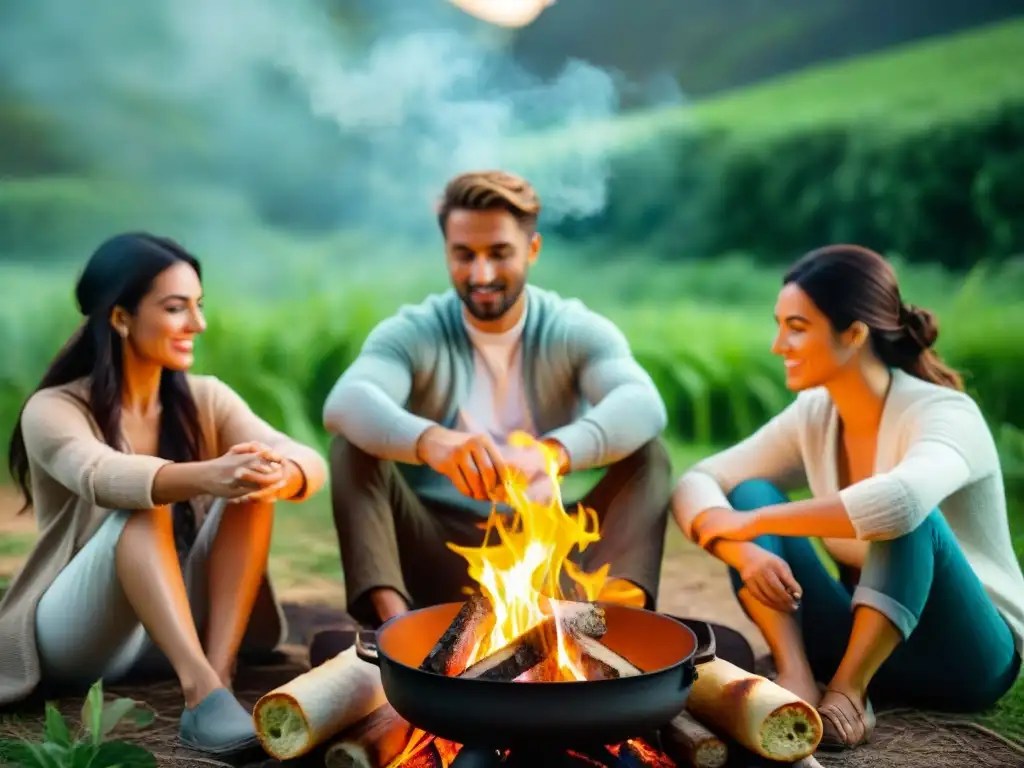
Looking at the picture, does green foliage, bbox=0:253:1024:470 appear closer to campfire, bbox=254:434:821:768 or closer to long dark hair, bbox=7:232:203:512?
long dark hair, bbox=7:232:203:512

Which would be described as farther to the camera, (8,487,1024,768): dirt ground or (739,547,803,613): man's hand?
(739,547,803,613): man's hand

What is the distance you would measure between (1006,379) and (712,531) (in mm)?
3485

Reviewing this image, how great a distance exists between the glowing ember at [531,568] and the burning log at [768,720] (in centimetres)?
40

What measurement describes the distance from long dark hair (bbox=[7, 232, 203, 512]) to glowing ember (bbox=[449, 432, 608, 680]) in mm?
899

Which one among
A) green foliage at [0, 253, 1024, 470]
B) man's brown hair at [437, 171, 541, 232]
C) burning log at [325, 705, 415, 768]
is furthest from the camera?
green foliage at [0, 253, 1024, 470]

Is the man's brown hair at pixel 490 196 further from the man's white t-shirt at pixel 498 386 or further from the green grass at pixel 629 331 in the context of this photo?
the green grass at pixel 629 331

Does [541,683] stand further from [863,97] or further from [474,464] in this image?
[863,97]

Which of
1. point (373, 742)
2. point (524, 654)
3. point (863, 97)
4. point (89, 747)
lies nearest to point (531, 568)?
point (524, 654)

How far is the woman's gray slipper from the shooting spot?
2676mm

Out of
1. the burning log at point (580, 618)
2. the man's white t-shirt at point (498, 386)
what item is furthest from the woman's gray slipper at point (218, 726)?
the man's white t-shirt at point (498, 386)

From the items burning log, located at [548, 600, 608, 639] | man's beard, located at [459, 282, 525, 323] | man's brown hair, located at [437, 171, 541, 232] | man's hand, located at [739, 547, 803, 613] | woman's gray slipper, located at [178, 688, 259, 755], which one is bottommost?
woman's gray slipper, located at [178, 688, 259, 755]

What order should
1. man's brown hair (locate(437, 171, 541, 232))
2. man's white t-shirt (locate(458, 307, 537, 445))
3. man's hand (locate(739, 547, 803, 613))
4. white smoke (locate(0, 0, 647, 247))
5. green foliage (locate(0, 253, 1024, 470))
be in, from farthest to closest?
white smoke (locate(0, 0, 647, 247))
green foliage (locate(0, 253, 1024, 470))
man's white t-shirt (locate(458, 307, 537, 445))
man's brown hair (locate(437, 171, 541, 232))
man's hand (locate(739, 547, 803, 613))

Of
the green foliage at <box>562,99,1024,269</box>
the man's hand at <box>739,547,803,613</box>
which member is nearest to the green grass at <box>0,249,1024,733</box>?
the green foliage at <box>562,99,1024,269</box>

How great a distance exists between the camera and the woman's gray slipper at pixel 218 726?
2.68 m
